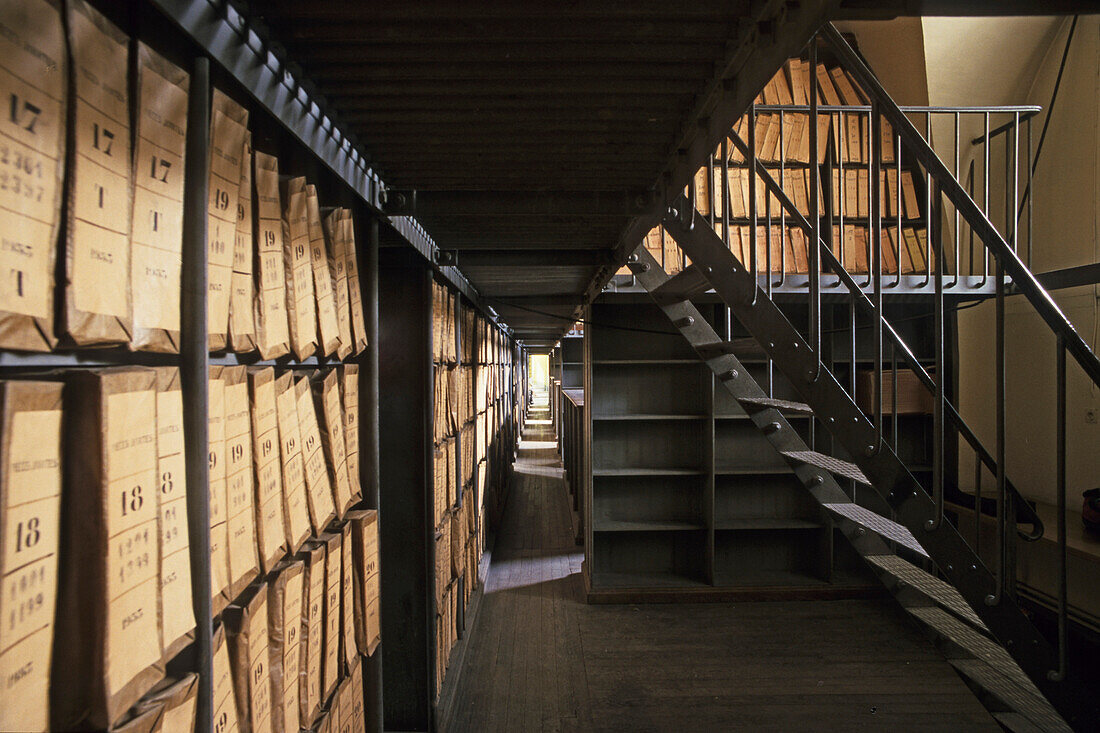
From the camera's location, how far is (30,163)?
1.61 feet

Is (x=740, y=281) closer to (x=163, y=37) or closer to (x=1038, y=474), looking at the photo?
(x=163, y=37)

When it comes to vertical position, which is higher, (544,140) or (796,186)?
(796,186)

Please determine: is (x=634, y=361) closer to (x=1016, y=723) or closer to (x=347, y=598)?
(x=1016, y=723)

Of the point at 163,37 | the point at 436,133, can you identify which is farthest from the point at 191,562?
the point at 436,133

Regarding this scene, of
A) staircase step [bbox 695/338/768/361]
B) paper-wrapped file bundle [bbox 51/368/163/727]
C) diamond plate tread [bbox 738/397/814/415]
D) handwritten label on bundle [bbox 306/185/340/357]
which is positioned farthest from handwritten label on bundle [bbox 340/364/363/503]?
diamond plate tread [bbox 738/397/814/415]

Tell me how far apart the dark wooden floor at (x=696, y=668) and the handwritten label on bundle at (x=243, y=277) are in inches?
84.9

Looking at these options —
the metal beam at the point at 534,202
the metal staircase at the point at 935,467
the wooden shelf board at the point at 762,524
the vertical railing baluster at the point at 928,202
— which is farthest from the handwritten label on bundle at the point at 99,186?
the wooden shelf board at the point at 762,524

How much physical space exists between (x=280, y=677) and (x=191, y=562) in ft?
1.17

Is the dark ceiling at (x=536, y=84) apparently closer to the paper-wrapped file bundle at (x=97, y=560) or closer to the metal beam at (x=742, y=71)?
the metal beam at (x=742, y=71)

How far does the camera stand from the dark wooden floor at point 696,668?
2.58 m

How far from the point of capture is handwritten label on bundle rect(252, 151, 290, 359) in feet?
3.01

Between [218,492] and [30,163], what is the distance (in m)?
0.45

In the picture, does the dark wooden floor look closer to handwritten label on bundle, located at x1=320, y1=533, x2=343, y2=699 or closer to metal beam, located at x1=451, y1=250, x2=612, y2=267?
handwritten label on bundle, located at x1=320, y1=533, x2=343, y2=699

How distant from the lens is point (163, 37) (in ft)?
2.35
